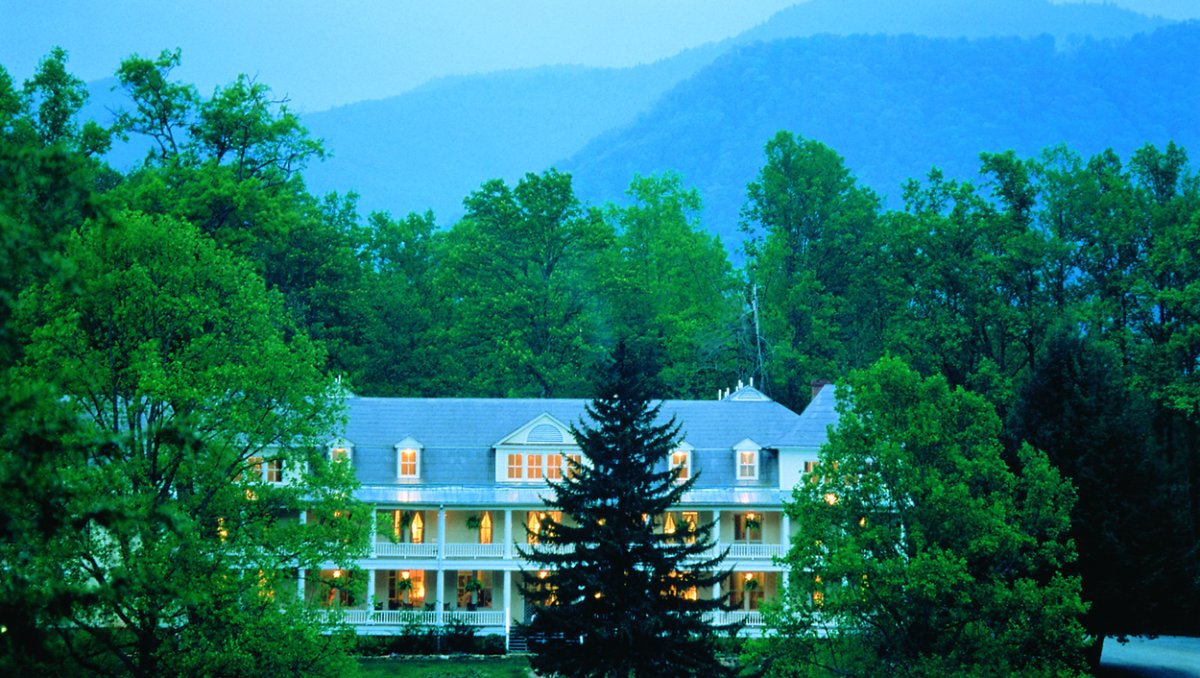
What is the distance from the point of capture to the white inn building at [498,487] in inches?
1865

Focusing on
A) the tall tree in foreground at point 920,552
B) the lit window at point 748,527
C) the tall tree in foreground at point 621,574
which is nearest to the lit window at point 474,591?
the lit window at point 748,527

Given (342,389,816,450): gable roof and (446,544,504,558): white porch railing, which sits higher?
(342,389,816,450): gable roof

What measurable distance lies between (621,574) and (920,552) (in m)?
8.31

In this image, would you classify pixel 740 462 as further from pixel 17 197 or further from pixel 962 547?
pixel 17 197

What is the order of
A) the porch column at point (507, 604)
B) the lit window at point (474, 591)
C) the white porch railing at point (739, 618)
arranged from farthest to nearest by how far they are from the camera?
the lit window at point (474, 591) → the white porch railing at point (739, 618) → the porch column at point (507, 604)

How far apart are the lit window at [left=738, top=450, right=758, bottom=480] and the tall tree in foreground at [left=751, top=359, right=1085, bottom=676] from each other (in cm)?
1757

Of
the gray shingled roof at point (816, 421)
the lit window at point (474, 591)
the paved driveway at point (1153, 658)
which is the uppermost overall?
the gray shingled roof at point (816, 421)

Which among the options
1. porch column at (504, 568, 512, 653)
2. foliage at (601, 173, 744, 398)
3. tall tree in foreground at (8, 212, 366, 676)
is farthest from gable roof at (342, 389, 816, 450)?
tall tree in foreground at (8, 212, 366, 676)

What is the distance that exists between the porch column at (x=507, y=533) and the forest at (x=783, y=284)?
7.77 m

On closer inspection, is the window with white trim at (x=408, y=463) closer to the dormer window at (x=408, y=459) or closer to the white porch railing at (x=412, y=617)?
the dormer window at (x=408, y=459)

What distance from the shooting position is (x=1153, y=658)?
43281 mm

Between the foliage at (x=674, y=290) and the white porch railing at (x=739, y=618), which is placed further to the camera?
the foliage at (x=674, y=290)

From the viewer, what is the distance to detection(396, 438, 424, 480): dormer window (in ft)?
159

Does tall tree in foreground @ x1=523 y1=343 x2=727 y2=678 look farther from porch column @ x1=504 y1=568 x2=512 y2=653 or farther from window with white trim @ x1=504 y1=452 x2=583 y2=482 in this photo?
window with white trim @ x1=504 y1=452 x2=583 y2=482
